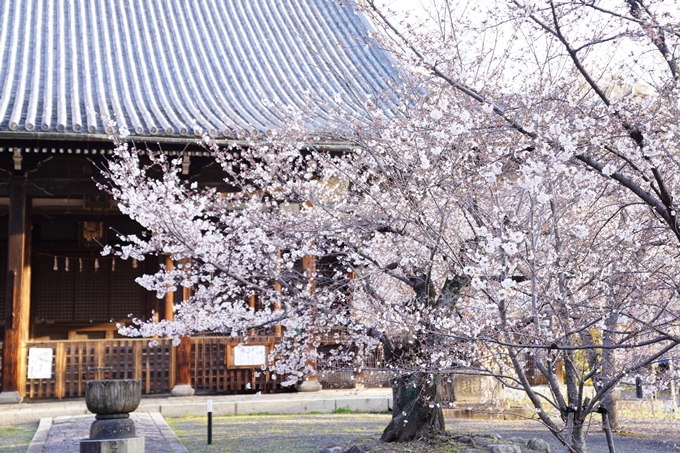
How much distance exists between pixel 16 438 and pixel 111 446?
10.8 ft

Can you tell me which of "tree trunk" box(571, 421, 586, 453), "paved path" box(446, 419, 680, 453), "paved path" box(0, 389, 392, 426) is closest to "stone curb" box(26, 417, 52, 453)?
"paved path" box(0, 389, 392, 426)

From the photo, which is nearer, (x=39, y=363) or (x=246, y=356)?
(x=39, y=363)

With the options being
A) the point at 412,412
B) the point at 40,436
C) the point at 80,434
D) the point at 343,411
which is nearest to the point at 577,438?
the point at 412,412

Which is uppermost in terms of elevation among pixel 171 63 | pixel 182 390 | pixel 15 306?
pixel 171 63

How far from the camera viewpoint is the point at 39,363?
11.5 meters

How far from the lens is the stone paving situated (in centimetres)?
830

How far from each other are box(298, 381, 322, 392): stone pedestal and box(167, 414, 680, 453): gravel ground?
3.27ft

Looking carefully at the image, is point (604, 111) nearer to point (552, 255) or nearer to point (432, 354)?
point (552, 255)

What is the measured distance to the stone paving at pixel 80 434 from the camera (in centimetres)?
830

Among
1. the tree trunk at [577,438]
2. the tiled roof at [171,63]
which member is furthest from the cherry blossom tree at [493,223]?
the tiled roof at [171,63]

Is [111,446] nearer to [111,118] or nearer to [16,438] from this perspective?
[16,438]

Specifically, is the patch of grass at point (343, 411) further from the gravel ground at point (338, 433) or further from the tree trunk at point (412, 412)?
the tree trunk at point (412, 412)

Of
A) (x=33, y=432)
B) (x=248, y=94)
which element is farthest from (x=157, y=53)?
(x=33, y=432)

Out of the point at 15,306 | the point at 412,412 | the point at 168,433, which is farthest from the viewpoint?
the point at 15,306
